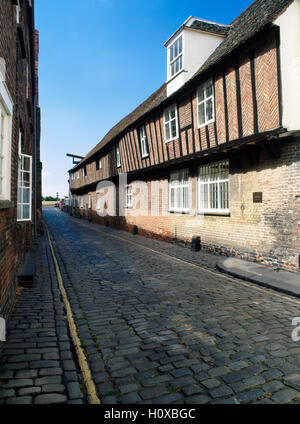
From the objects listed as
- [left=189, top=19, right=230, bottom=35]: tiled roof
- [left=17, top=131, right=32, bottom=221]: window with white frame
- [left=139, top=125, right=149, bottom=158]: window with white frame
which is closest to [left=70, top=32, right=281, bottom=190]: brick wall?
[left=139, top=125, right=149, bottom=158]: window with white frame

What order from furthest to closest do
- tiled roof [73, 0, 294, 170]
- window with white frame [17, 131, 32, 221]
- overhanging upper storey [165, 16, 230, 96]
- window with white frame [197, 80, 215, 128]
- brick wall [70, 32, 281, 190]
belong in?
overhanging upper storey [165, 16, 230, 96]
window with white frame [197, 80, 215, 128]
tiled roof [73, 0, 294, 170]
brick wall [70, 32, 281, 190]
window with white frame [17, 131, 32, 221]

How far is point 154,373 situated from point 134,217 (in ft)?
47.6

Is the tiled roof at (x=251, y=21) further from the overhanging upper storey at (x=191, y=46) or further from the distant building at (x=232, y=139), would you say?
the overhanging upper storey at (x=191, y=46)

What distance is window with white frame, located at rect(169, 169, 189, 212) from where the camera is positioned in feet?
38.6

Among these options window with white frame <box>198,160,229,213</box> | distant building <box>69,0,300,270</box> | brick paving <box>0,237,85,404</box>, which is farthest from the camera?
window with white frame <box>198,160,229,213</box>

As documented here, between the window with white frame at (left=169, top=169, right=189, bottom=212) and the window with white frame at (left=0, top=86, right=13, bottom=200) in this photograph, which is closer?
the window with white frame at (left=0, top=86, right=13, bottom=200)

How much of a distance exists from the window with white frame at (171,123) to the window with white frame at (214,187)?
2.41 meters

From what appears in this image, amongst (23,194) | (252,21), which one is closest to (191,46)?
(252,21)

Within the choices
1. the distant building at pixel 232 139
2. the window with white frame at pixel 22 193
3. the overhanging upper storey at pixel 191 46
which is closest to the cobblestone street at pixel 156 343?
the window with white frame at pixel 22 193

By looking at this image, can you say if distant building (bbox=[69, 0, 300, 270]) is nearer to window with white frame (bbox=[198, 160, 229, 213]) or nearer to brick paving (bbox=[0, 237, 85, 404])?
window with white frame (bbox=[198, 160, 229, 213])

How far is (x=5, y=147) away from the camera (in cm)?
428

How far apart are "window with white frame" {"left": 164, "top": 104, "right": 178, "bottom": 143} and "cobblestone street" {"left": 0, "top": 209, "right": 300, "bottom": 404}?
748 cm

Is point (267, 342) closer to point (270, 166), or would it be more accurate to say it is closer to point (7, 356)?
point (7, 356)

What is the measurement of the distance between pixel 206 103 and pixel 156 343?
8.79 m
